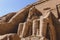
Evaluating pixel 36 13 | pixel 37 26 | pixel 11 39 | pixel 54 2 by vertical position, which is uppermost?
pixel 54 2

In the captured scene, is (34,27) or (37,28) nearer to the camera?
(37,28)

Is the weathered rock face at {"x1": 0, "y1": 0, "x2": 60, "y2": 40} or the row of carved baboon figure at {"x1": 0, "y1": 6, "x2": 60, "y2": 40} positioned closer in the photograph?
the weathered rock face at {"x1": 0, "y1": 0, "x2": 60, "y2": 40}

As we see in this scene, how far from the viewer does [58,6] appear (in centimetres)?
1512

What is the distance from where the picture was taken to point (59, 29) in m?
12.5

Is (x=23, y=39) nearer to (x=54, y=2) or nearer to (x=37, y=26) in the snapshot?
(x=37, y=26)

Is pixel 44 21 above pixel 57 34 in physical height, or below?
above

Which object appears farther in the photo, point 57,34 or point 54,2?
point 54,2

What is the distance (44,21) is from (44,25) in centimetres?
26

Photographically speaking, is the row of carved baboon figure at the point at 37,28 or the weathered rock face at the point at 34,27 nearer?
the weathered rock face at the point at 34,27

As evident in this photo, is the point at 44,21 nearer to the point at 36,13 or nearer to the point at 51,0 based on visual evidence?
the point at 36,13

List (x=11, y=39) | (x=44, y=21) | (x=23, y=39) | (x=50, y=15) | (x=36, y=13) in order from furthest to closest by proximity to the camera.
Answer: (x=36, y=13) < (x=50, y=15) < (x=44, y=21) < (x=23, y=39) < (x=11, y=39)

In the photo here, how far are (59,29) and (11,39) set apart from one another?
20.1ft

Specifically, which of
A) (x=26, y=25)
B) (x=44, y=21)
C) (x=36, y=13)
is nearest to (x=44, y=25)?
(x=44, y=21)

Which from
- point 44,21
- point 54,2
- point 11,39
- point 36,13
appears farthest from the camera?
point 54,2
